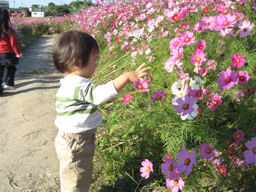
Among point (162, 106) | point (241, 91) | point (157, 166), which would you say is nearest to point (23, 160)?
point (157, 166)

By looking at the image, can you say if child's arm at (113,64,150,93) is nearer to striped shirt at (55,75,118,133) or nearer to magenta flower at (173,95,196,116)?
striped shirt at (55,75,118,133)

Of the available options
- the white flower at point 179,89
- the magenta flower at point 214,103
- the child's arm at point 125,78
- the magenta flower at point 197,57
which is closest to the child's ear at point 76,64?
the child's arm at point 125,78

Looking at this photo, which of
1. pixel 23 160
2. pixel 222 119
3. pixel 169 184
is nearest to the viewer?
pixel 169 184

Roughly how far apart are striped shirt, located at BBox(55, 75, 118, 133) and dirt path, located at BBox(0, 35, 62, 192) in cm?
67

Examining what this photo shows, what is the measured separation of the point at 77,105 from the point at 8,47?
3244 mm

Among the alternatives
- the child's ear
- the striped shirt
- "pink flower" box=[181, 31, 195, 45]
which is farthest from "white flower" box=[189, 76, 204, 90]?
the child's ear

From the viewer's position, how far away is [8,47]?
408 centimetres

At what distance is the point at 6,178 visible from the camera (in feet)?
6.40

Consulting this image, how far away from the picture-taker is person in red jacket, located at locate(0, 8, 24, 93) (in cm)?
393

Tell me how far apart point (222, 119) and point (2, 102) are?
3.14 m

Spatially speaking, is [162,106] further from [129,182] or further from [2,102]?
[2,102]

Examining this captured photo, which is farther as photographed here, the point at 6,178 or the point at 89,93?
the point at 6,178

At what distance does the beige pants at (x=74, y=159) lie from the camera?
1.51m

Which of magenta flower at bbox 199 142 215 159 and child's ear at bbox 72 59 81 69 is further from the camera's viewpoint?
child's ear at bbox 72 59 81 69
